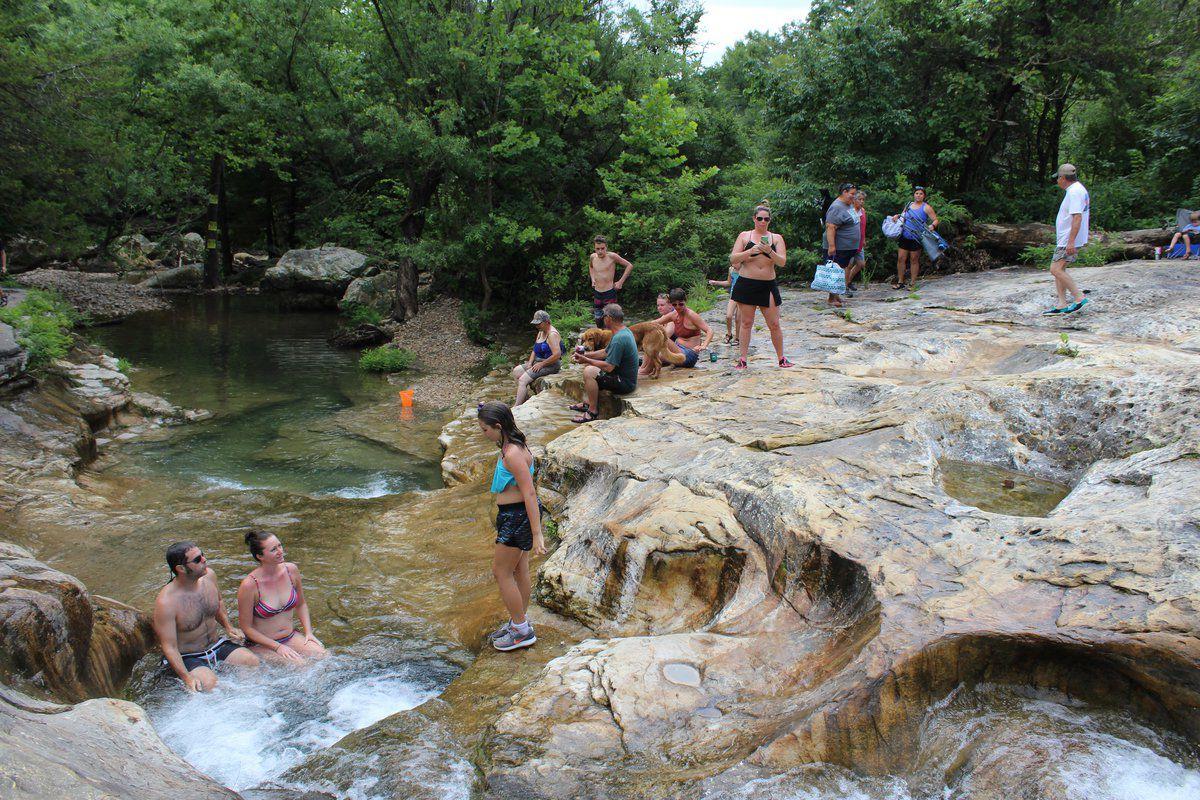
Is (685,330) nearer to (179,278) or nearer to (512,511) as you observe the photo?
(512,511)

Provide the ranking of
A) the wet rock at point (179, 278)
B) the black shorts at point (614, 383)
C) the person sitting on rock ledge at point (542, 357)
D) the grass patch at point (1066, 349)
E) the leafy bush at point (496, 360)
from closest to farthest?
the grass patch at point (1066, 349), the black shorts at point (614, 383), the person sitting on rock ledge at point (542, 357), the leafy bush at point (496, 360), the wet rock at point (179, 278)

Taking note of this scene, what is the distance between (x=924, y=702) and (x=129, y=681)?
4564mm

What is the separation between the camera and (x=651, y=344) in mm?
8672

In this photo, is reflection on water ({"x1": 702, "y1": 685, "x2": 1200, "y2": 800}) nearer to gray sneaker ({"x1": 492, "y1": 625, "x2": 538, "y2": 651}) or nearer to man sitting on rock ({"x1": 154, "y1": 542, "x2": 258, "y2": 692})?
gray sneaker ({"x1": 492, "y1": 625, "x2": 538, "y2": 651})

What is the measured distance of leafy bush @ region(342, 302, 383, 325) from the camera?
1794 centimetres

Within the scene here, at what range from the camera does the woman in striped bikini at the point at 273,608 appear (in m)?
4.71

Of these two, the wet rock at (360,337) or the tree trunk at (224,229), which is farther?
the tree trunk at (224,229)

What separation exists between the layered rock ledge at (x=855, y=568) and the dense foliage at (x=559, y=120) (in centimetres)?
840

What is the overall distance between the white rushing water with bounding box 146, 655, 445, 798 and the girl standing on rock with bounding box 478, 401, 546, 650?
0.63 metres

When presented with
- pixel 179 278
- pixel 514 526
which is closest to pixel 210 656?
pixel 514 526

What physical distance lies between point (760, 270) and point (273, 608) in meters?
5.35

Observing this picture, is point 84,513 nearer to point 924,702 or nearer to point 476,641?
point 476,641

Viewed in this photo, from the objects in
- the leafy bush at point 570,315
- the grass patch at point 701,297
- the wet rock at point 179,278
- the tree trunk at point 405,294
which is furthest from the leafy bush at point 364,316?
the wet rock at point 179,278

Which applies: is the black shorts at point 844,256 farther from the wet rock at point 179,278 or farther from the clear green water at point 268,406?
the wet rock at point 179,278
